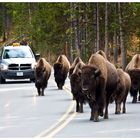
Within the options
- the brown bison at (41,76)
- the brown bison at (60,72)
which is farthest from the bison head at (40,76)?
the brown bison at (60,72)

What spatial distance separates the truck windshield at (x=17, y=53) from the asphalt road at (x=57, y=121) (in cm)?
1430

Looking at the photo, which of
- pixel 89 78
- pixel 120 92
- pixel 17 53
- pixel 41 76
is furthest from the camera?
pixel 17 53

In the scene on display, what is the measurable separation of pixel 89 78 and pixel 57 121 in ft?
4.40

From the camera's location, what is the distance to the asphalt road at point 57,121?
1525 cm

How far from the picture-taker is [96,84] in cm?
1772

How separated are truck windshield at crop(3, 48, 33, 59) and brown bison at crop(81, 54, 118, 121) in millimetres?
22754

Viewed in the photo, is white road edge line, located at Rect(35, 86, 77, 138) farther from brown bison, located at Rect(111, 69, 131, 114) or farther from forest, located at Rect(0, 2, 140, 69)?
forest, located at Rect(0, 2, 140, 69)

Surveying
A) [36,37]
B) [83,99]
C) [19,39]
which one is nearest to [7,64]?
[83,99]

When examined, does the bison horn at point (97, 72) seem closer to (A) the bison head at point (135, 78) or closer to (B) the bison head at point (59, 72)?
(A) the bison head at point (135, 78)

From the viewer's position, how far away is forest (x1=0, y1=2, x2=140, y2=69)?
170ft

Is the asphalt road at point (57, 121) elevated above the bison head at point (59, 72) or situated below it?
above

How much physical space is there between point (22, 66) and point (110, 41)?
3171 cm

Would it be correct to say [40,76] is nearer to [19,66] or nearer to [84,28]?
[19,66]

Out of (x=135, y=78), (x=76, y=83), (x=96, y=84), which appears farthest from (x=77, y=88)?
(x=135, y=78)
